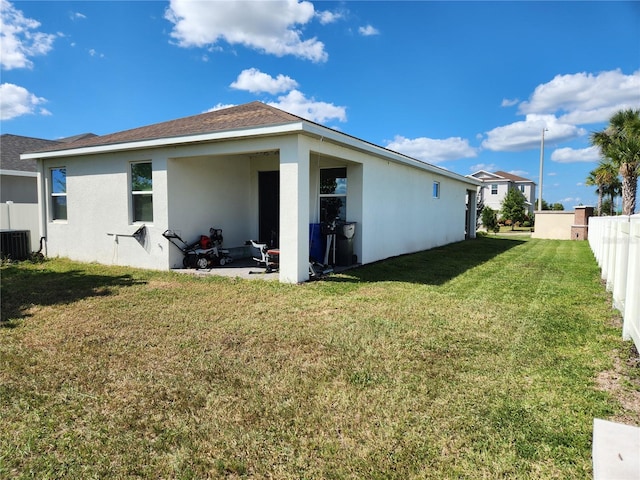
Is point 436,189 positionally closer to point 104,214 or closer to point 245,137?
point 245,137

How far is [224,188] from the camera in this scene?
1039cm

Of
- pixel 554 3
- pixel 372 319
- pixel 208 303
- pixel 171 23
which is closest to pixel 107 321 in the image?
pixel 208 303

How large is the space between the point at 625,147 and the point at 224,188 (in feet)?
67.4

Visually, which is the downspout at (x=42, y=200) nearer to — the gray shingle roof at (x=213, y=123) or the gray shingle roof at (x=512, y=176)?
the gray shingle roof at (x=213, y=123)

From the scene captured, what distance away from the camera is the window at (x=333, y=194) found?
33.2 ft

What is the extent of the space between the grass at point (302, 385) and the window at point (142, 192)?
136 inches

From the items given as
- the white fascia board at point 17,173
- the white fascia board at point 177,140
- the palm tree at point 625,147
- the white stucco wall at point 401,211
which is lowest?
the white stucco wall at point 401,211

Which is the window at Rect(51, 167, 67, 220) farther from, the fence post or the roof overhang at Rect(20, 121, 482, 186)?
the fence post

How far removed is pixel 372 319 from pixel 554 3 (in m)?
9.30

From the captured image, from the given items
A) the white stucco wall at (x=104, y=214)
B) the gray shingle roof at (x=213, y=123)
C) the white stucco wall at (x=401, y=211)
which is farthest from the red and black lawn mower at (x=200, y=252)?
the white stucco wall at (x=401, y=211)

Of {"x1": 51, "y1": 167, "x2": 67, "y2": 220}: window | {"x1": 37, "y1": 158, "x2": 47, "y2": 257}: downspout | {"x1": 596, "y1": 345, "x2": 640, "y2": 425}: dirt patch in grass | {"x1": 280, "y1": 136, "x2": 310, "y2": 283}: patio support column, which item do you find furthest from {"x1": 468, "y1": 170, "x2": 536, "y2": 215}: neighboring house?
{"x1": 596, "y1": 345, "x2": 640, "y2": 425}: dirt patch in grass

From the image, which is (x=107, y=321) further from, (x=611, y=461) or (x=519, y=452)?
(x=611, y=461)

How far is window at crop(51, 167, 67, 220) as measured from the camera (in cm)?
1082

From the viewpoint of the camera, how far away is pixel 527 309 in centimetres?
558
